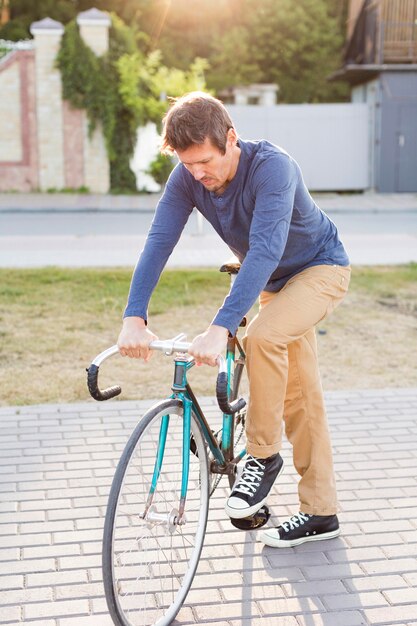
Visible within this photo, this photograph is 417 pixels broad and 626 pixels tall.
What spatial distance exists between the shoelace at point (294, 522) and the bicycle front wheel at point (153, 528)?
522mm

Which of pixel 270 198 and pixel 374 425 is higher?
pixel 270 198

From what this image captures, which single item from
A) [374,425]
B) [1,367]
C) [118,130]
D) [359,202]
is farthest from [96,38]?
[374,425]

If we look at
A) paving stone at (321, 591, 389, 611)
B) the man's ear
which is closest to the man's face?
the man's ear

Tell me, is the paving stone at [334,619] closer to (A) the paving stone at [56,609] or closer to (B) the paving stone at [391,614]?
(B) the paving stone at [391,614]

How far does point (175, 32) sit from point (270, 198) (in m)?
35.2

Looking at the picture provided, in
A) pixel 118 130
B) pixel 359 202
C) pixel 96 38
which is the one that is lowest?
pixel 359 202

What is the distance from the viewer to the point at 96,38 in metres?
22.6

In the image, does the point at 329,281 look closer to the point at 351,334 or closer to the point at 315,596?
the point at 315,596

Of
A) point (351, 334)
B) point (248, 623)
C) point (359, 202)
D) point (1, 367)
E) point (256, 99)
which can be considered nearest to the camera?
point (248, 623)

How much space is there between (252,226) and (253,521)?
4.00 ft

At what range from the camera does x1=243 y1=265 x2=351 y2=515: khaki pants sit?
3572mm

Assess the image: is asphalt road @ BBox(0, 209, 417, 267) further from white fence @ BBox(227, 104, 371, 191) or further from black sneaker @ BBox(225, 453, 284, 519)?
black sneaker @ BBox(225, 453, 284, 519)

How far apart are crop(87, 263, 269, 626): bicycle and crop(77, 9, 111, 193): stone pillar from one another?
65.7 feet

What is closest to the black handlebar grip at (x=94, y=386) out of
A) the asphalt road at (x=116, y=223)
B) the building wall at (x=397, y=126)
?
the asphalt road at (x=116, y=223)
